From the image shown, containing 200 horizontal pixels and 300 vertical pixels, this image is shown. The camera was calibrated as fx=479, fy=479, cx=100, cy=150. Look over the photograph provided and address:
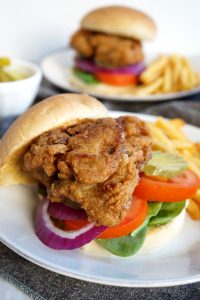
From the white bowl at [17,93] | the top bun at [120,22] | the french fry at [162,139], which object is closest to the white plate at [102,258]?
the french fry at [162,139]

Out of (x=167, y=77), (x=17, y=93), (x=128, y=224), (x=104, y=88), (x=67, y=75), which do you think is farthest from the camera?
(x=67, y=75)

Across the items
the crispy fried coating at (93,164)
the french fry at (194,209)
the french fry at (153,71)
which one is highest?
the crispy fried coating at (93,164)

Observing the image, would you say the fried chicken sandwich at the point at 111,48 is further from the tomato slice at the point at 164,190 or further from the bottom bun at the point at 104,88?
the tomato slice at the point at 164,190

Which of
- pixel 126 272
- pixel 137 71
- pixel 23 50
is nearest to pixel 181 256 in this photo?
pixel 126 272

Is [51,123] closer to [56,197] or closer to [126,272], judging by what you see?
[56,197]

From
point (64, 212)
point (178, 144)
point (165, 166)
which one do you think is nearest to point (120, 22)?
point (178, 144)

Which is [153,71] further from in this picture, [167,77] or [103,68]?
[103,68]

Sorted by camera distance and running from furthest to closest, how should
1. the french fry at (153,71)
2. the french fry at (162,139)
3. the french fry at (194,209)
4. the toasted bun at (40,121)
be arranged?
the french fry at (153,71) → the french fry at (162,139) → the french fry at (194,209) → the toasted bun at (40,121)
